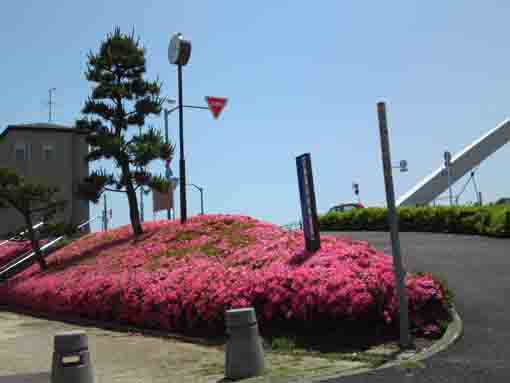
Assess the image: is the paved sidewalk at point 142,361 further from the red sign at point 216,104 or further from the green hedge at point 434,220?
the green hedge at point 434,220

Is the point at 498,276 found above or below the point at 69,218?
below

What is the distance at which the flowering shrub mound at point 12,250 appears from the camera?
77.5 ft

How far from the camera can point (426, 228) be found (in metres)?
28.0

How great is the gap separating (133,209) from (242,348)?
47.4 feet

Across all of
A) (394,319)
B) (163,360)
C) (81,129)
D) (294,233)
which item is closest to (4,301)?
(81,129)

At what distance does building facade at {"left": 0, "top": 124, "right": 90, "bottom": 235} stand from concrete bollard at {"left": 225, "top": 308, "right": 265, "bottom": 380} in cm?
2726

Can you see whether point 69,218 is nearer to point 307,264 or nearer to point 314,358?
point 307,264

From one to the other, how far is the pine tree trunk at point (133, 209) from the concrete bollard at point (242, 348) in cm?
1358

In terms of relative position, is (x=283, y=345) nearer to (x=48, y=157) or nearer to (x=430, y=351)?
(x=430, y=351)

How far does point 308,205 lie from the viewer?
11.9 meters

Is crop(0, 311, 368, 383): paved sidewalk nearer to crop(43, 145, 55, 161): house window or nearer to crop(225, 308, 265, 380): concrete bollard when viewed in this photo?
crop(225, 308, 265, 380): concrete bollard

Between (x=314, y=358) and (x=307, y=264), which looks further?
(x=307, y=264)

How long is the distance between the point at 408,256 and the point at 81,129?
41.3 feet

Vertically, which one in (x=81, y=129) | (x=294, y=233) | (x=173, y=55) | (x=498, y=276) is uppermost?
(x=173, y=55)
